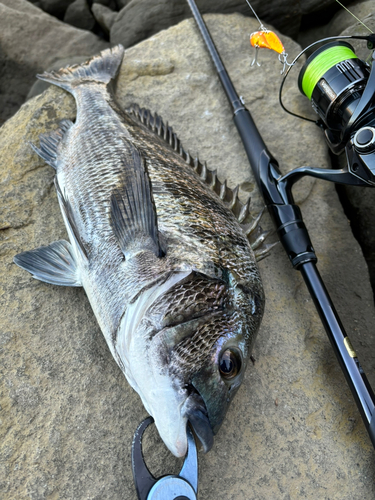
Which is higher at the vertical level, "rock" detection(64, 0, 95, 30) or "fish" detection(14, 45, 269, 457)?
"rock" detection(64, 0, 95, 30)

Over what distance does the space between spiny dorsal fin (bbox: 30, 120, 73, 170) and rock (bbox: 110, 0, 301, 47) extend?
209 centimetres

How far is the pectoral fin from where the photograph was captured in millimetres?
2289

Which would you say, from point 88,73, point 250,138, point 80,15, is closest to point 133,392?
point 250,138

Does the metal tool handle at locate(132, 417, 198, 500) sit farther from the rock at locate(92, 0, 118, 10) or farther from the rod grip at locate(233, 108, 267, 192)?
the rock at locate(92, 0, 118, 10)

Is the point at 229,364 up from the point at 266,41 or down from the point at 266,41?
down

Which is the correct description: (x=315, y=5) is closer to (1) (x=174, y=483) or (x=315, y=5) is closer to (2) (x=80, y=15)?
(2) (x=80, y=15)

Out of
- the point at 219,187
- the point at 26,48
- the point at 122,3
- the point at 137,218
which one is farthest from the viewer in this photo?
the point at 122,3

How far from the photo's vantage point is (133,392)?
2127mm

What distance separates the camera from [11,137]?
2.99 m

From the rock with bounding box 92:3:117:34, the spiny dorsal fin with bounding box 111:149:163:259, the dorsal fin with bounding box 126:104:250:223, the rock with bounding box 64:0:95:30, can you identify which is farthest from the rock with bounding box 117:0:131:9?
the spiny dorsal fin with bounding box 111:149:163:259

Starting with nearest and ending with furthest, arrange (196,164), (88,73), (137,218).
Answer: (137,218) → (196,164) → (88,73)

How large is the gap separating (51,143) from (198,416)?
2103 millimetres

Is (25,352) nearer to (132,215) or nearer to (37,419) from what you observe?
(37,419)

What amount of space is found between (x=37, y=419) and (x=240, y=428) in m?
1.04
